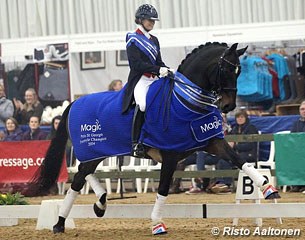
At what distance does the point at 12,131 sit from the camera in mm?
15117

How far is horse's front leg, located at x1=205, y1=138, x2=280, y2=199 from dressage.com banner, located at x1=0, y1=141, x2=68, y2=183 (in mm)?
5686

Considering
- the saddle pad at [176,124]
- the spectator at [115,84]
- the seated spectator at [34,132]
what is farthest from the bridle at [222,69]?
the seated spectator at [34,132]

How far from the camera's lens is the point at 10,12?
18406 mm

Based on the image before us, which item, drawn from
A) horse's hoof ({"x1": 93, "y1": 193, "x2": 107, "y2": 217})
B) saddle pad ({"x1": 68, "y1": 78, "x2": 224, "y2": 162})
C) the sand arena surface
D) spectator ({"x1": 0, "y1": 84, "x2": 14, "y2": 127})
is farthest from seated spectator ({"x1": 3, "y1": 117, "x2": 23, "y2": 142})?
horse's hoof ({"x1": 93, "y1": 193, "x2": 107, "y2": 217})

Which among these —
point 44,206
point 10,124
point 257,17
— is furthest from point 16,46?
point 44,206

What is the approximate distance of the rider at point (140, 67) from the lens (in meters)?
8.39

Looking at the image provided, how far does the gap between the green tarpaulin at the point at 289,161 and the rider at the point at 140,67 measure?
12.4ft

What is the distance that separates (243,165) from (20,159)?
6.38m

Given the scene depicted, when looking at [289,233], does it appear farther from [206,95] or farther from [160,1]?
[160,1]

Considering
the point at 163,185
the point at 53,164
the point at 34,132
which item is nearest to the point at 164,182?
the point at 163,185

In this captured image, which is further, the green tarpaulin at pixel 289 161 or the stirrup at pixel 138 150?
the green tarpaulin at pixel 289 161

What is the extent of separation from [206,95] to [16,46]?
819 cm

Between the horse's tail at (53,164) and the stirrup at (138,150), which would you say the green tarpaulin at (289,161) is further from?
the stirrup at (138,150)

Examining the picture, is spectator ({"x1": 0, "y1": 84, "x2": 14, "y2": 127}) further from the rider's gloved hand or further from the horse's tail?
the rider's gloved hand
